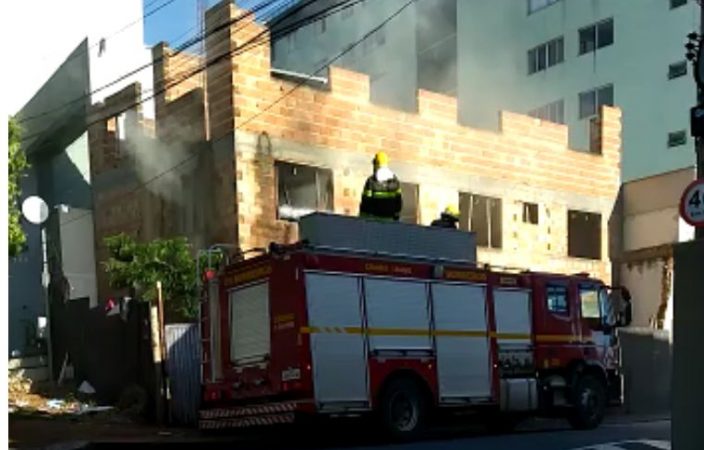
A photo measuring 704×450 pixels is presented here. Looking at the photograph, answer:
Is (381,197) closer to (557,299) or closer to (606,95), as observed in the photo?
(557,299)

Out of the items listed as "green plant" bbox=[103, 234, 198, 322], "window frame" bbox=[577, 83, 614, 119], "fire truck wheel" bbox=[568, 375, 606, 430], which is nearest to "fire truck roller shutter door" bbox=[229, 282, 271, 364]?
"green plant" bbox=[103, 234, 198, 322]

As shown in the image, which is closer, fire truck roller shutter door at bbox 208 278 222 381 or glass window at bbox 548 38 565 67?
fire truck roller shutter door at bbox 208 278 222 381

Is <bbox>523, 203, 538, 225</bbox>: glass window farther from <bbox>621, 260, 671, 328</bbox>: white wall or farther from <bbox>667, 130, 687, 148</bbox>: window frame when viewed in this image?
<bbox>667, 130, 687, 148</bbox>: window frame

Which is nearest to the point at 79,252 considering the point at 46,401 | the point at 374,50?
the point at 46,401


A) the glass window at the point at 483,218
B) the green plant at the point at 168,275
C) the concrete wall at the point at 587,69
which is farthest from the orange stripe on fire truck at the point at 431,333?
the concrete wall at the point at 587,69

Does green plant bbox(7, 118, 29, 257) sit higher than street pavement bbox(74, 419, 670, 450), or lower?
higher

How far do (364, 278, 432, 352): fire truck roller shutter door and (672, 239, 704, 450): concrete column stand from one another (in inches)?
210

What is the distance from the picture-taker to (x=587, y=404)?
14172 millimetres

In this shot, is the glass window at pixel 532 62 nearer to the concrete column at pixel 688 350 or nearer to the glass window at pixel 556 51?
the glass window at pixel 556 51

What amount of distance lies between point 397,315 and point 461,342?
4.15ft

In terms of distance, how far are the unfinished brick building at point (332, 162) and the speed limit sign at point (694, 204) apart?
10716 millimetres

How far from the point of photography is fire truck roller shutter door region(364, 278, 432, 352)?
37.8 feet

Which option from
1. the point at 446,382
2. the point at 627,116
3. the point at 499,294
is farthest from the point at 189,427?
the point at 627,116

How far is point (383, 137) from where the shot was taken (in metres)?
18.9
